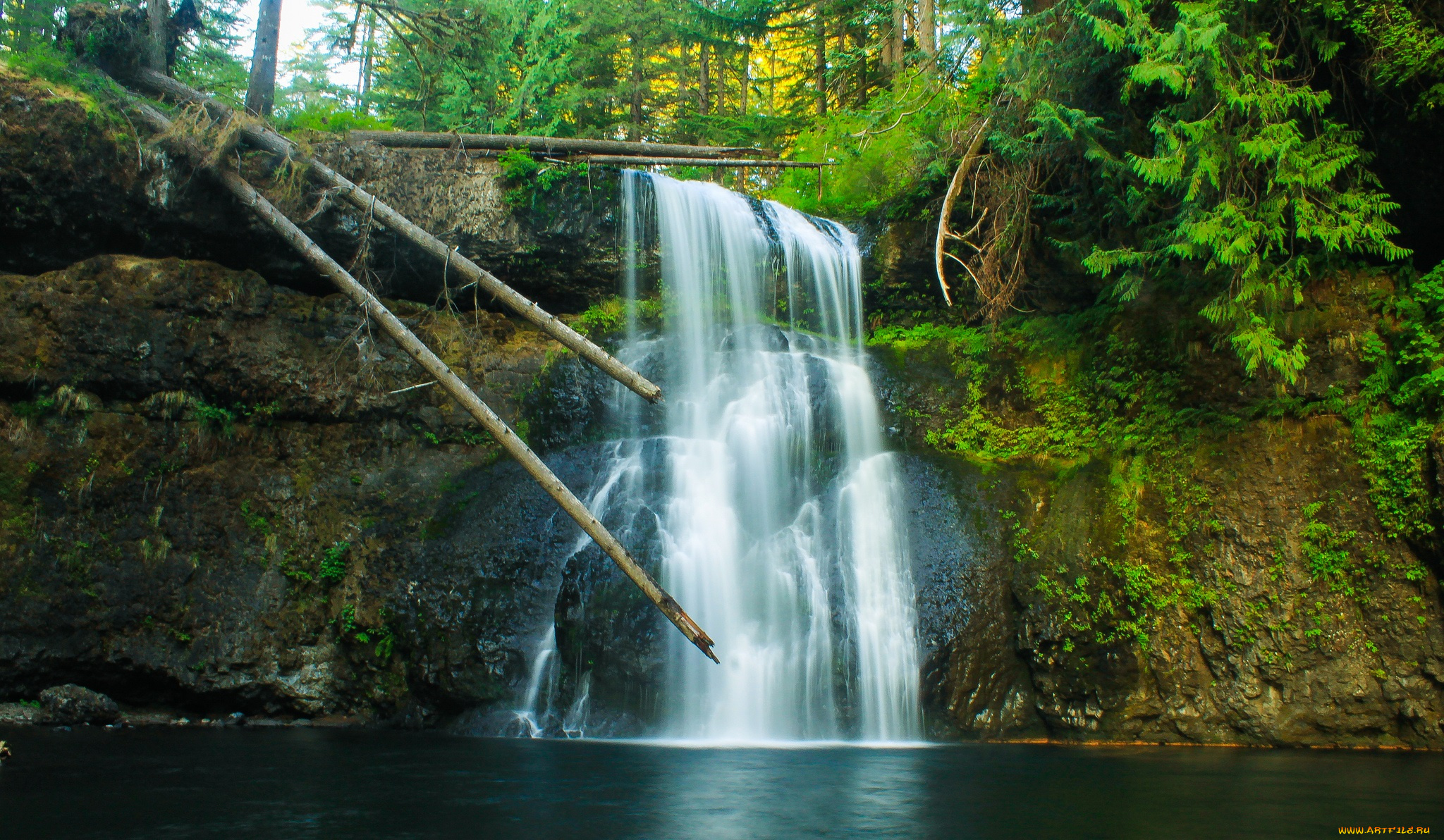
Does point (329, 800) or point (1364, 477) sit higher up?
point (1364, 477)

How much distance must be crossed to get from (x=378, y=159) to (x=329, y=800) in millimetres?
8759

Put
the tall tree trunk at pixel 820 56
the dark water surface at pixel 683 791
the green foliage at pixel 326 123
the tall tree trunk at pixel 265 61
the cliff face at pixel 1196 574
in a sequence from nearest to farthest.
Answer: the dark water surface at pixel 683 791, the cliff face at pixel 1196 574, the green foliage at pixel 326 123, the tall tree trunk at pixel 265 61, the tall tree trunk at pixel 820 56

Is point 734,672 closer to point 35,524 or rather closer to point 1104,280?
point 1104,280

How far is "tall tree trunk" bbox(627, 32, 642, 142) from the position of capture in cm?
2008

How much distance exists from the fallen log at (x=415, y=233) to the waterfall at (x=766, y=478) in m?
1.81

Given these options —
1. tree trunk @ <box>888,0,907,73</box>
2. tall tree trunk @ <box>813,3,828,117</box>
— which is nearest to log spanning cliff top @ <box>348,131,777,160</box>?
tree trunk @ <box>888,0,907,73</box>

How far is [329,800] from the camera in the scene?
217 inches

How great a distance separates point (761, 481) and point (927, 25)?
12.4 metres

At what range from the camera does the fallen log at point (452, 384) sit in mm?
7152

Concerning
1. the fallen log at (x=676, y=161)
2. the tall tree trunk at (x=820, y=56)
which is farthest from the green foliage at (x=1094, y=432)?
the tall tree trunk at (x=820, y=56)

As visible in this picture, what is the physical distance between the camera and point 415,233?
31.0ft

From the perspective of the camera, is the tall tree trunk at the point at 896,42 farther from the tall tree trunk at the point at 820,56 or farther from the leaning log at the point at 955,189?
the leaning log at the point at 955,189

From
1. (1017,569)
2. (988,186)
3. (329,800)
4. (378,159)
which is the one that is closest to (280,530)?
(378,159)

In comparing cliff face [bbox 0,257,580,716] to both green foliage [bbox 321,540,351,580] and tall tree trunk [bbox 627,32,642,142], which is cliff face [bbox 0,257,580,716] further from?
tall tree trunk [bbox 627,32,642,142]
